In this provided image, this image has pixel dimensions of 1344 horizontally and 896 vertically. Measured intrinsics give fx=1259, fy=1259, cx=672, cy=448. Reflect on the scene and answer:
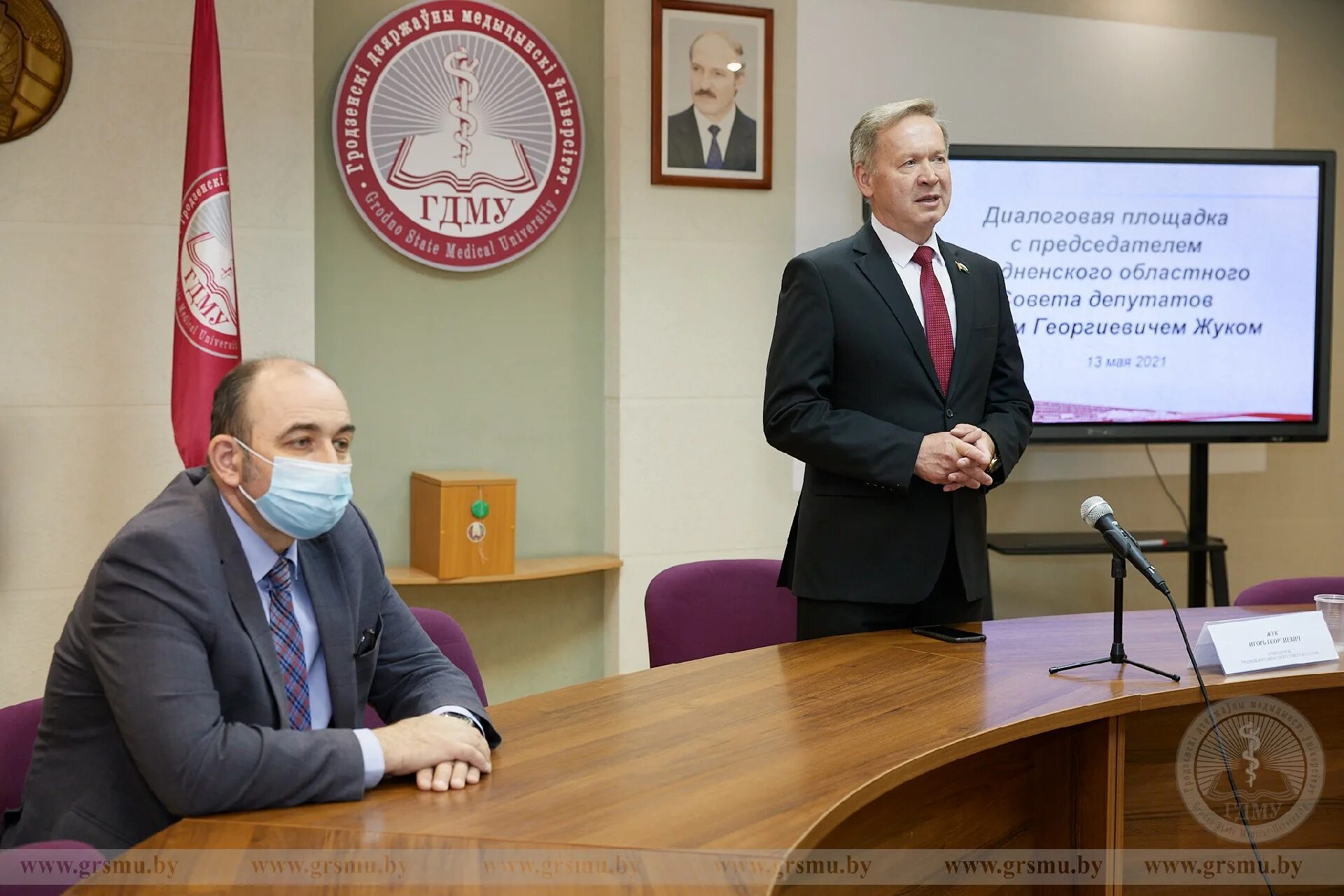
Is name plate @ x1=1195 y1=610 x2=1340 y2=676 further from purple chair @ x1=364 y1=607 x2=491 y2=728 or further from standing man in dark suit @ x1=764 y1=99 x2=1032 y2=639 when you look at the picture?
purple chair @ x1=364 y1=607 x2=491 y2=728

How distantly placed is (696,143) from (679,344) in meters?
0.69

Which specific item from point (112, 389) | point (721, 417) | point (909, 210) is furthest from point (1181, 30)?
point (112, 389)

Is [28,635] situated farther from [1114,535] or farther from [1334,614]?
[1334,614]

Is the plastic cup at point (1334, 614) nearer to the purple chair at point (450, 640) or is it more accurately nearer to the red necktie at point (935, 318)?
the red necktie at point (935, 318)

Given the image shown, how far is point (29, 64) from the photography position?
3.56m

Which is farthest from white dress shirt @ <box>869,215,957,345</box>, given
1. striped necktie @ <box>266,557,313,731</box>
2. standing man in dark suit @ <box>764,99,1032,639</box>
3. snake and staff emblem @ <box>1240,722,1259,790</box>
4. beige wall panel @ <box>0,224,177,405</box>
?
beige wall panel @ <box>0,224,177,405</box>

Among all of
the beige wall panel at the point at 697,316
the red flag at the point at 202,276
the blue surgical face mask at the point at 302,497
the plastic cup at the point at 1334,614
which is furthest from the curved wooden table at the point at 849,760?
the beige wall panel at the point at 697,316

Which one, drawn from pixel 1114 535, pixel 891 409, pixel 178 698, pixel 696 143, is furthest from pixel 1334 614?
pixel 696 143

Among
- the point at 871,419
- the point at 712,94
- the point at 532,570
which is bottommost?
the point at 532,570

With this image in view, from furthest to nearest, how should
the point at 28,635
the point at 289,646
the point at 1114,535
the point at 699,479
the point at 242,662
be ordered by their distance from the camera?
the point at 699,479, the point at 28,635, the point at 1114,535, the point at 289,646, the point at 242,662

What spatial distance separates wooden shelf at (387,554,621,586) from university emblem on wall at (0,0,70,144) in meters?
1.67

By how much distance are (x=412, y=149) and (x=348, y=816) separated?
3027 millimetres

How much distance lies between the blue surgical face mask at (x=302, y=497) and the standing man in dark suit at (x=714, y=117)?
2.76m

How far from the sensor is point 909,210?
2.71m
